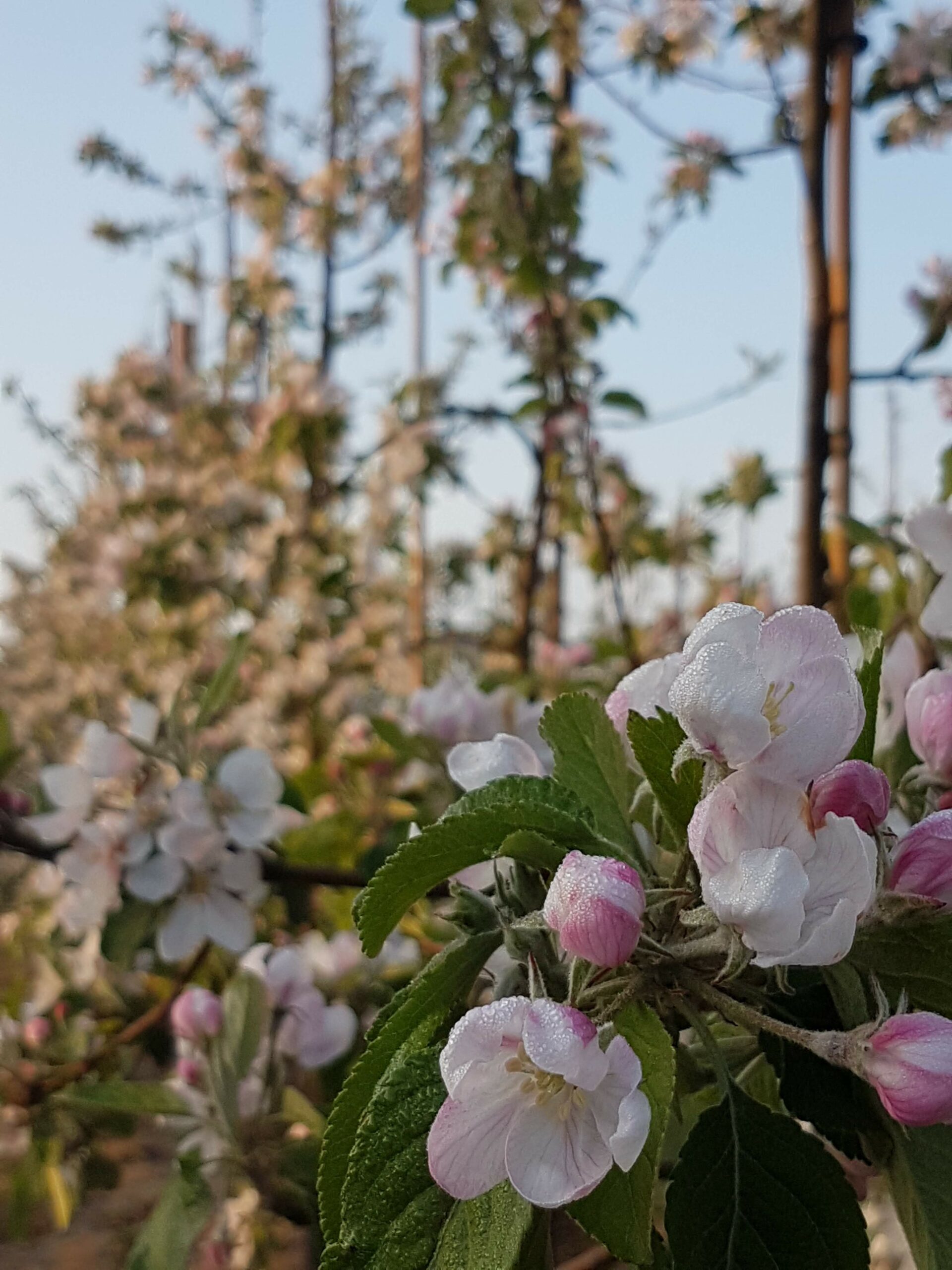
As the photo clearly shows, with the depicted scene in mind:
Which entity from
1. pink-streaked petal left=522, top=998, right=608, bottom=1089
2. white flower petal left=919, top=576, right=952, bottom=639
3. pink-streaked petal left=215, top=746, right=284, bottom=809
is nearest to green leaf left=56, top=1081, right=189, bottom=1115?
pink-streaked petal left=215, top=746, right=284, bottom=809

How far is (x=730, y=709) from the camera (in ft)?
1.07

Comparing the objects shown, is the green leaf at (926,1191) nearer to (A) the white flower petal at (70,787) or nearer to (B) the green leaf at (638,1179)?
(B) the green leaf at (638,1179)

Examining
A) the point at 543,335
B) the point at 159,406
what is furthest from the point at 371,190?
the point at 543,335

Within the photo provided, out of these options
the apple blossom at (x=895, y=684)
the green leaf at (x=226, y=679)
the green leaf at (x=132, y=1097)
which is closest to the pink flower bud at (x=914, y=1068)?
the apple blossom at (x=895, y=684)

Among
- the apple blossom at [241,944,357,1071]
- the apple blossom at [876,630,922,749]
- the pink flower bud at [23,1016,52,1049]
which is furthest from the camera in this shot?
the pink flower bud at [23,1016,52,1049]

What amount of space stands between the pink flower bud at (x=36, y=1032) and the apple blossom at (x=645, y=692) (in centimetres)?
89

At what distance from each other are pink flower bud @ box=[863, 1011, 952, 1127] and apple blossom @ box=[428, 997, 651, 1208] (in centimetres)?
7

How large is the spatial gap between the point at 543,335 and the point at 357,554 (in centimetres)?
85

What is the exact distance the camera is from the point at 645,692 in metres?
0.44

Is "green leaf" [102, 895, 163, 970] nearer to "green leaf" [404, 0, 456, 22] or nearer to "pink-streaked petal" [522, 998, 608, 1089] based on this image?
"pink-streaked petal" [522, 998, 608, 1089]

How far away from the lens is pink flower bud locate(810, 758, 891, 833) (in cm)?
34

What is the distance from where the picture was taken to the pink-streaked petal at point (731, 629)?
35 centimetres

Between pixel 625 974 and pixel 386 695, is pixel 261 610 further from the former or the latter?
pixel 625 974

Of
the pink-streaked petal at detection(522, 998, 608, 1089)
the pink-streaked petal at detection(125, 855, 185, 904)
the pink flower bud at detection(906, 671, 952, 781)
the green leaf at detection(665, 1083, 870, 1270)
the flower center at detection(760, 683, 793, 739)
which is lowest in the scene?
the pink-streaked petal at detection(125, 855, 185, 904)
